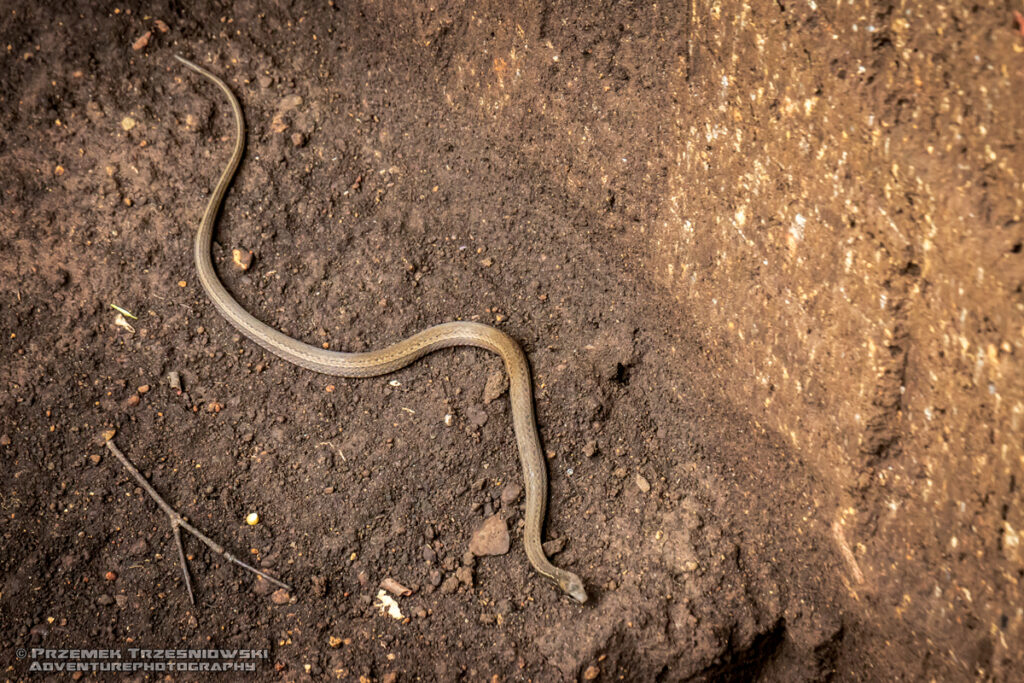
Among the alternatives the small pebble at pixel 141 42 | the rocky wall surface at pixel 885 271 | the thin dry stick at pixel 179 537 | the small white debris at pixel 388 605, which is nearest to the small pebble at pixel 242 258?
the thin dry stick at pixel 179 537

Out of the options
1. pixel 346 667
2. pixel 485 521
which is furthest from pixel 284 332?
pixel 346 667

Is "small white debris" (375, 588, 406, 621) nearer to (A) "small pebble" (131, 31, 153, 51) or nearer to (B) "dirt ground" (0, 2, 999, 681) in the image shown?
A: (B) "dirt ground" (0, 2, 999, 681)

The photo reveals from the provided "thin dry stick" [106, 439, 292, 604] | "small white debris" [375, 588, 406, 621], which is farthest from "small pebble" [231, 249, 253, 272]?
"small white debris" [375, 588, 406, 621]

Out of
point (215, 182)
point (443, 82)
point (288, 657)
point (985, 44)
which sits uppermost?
point (985, 44)

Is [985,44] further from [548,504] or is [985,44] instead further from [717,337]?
[548,504]

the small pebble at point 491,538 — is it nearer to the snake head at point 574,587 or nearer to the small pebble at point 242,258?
the snake head at point 574,587
